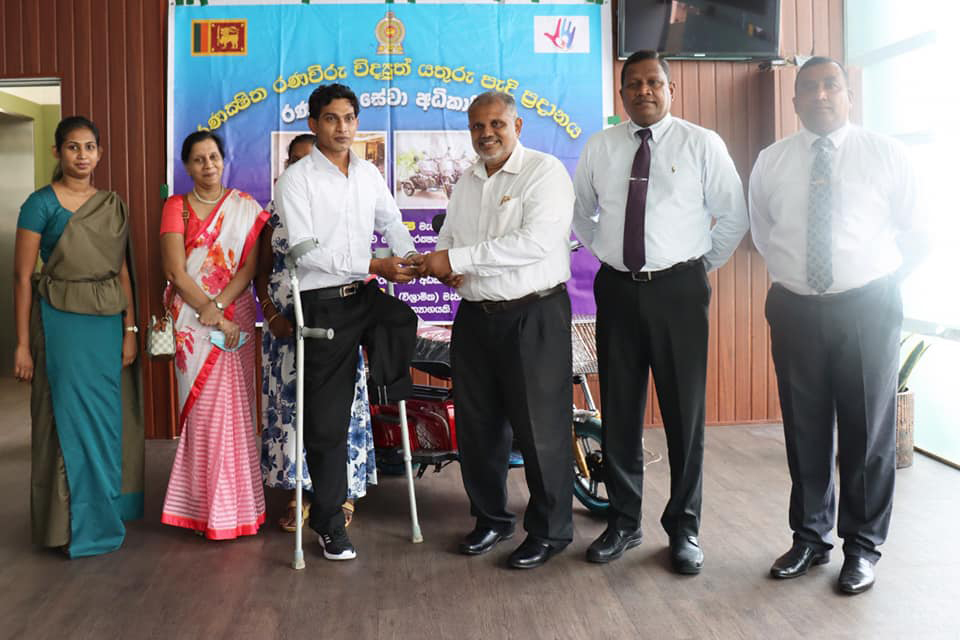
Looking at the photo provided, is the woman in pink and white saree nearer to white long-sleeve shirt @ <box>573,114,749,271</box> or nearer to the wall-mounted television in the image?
white long-sleeve shirt @ <box>573,114,749,271</box>

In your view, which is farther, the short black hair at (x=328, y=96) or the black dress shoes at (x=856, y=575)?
the short black hair at (x=328, y=96)

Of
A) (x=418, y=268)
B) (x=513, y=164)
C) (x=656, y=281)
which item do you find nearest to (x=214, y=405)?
(x=418, y=268)

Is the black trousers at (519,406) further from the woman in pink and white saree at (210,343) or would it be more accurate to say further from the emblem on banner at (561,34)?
the emblem on banner at (561,34)

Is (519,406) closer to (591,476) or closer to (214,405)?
(591,476)

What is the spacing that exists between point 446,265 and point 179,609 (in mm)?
1441

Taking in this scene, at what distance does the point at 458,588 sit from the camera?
3.15 metres

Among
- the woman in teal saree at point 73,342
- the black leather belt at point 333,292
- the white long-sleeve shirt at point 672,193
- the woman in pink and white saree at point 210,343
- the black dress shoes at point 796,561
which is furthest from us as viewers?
the woman in pink and white saree at point 210,343

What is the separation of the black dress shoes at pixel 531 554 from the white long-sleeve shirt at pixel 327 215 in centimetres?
116

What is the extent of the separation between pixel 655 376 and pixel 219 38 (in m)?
3.63

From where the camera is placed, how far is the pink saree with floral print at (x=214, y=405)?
370 centimetres

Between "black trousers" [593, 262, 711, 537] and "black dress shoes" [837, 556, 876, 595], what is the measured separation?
0.52 m

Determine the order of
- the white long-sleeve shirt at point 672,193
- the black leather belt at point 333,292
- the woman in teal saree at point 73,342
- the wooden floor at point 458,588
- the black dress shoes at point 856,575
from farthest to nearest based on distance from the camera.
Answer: the woman in teal saree at point 73,342
the black leather belt at point 333,292
the white long-sleeve shirt at point 672,193
the black dress shoes at point 856,575
the wooden floor at point 458,588

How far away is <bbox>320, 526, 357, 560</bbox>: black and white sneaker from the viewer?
3441mm

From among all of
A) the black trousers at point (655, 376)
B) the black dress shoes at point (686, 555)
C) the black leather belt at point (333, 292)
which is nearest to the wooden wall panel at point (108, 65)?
the black leather belt at point (333, 292)
